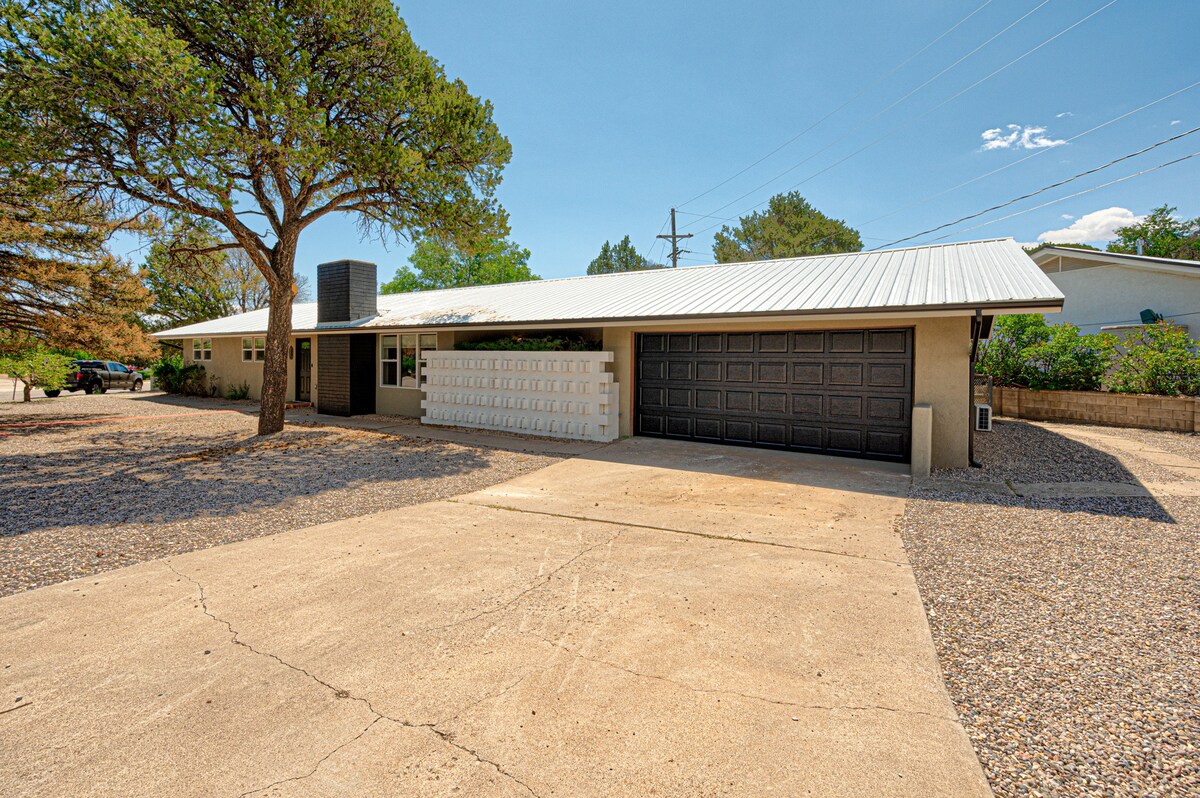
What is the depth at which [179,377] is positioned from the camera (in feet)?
77.1

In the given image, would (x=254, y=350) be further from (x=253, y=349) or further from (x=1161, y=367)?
(x=1161, y=367)

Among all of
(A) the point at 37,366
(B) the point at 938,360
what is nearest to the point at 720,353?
(B) the point at 938,360

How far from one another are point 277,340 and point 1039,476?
1394cm

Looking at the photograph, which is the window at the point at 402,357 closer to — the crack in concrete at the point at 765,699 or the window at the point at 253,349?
the window at the point at 253,349

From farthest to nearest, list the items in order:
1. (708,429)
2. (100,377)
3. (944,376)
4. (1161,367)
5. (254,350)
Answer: (100,377), (254,350), (1161,367), (708,429), (944,376)

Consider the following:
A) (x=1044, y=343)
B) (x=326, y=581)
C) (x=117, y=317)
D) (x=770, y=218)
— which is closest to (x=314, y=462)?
(x=326, y=581)

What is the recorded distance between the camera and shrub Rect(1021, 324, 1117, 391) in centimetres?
1304

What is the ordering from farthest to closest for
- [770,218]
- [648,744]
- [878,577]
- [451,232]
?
[770,218], [451,232], [878,577], [648,744]

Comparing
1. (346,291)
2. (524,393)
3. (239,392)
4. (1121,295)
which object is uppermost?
(1121,295)

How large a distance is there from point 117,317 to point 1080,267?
30264mm

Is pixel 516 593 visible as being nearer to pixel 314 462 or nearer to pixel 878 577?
pixel 878 577

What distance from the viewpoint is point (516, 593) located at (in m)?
3.96

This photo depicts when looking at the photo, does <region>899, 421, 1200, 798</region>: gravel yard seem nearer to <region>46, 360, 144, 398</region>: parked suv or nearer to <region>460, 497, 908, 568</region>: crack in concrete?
<region>460, 497, 908, 568</region>: crack in concrete

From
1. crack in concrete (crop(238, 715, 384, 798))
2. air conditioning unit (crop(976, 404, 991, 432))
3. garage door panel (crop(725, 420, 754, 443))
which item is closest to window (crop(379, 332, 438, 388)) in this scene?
garage door panel (crop(725, 420, 754, 443))
